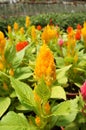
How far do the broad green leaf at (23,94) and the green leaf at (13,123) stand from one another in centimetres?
7

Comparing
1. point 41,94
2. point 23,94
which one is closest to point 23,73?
point 23,94

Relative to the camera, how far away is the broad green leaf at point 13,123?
4.53ft

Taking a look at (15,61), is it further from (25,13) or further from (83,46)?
(25,13)

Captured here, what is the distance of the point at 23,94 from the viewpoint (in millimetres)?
1436

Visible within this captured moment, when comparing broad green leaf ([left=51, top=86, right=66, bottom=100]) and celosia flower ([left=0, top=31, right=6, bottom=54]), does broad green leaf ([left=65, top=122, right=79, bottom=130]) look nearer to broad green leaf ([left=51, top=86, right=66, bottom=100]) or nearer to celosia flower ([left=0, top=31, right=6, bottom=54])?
broad green leaf ([left=51, top=86, right=66, bottom=100])

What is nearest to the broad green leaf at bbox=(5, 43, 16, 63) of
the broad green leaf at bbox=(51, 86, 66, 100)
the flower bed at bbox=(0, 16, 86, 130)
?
the flower bed at bbox=(0, 16, 86, 130)

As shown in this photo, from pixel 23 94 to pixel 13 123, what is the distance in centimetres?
12

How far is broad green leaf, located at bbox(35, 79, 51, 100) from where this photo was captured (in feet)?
4.29

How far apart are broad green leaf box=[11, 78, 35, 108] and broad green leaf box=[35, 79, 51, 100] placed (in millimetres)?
91

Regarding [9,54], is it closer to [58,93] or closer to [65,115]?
[58,93]

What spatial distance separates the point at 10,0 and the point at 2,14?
5035 millimetres

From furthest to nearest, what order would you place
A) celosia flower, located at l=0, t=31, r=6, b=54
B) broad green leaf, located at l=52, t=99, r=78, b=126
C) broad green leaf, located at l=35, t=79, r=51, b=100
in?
celosia flower, located at l=0, t=31, r=6, b=54, broad green leaf, located at l=52, t=99, r=78, b=126, broad green leaf, located at l=35, t=79, r=51, b=100

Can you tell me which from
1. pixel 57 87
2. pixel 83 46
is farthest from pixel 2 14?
pixel 57 87

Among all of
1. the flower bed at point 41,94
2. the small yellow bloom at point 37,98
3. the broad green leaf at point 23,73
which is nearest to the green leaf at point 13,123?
the flower bed at point 41,94
